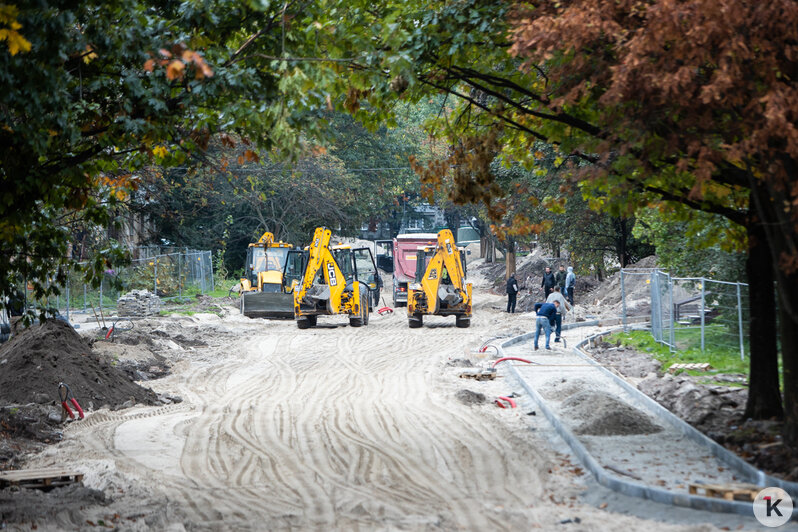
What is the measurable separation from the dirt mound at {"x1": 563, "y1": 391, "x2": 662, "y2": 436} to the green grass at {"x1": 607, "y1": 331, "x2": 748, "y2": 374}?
398 cm

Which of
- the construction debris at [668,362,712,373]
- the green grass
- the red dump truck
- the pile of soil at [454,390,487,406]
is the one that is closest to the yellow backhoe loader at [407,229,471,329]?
the green grass

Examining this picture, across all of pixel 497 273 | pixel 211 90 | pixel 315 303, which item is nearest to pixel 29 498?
pixel 211 90

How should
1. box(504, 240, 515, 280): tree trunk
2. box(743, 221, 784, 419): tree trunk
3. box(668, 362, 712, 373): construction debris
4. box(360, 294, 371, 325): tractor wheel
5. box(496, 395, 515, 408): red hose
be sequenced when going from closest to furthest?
1. box(743, 221, 784, 419): tree trunk
2. box(496, 395, 515, 408): red hose
3. box(668, 362, 712, 373): construction debris
4. box(360, 294, 371, 325): tractor wheel
5. box(504, 240, 515, 280): tree trunk

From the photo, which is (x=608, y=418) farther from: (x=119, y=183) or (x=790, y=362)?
(x=119, y=183)

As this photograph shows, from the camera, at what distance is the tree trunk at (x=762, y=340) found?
10734 millimetres

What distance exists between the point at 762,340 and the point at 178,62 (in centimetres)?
806

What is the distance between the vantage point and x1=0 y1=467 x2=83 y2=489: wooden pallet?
30.2ft

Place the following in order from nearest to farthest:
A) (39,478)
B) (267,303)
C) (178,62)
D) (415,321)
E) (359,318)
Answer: (178,62) → (39,478) → (415,321) → (359,318) → (267,303)

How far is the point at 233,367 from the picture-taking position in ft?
64.1

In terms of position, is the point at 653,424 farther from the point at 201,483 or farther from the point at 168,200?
the point at 168,200

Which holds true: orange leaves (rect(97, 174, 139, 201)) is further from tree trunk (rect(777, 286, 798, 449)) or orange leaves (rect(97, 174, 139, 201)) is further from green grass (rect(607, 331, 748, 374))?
green grass (rect(607, 331, 748, 374))

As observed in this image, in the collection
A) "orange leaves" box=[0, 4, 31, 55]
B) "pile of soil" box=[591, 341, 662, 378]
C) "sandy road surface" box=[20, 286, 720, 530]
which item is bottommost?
"sandy road surface" box=[20, 286, 720, 530]

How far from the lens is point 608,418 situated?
11680 millimetres

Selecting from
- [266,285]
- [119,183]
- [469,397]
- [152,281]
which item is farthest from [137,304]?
[119,183]
